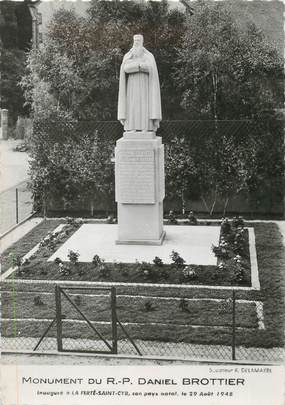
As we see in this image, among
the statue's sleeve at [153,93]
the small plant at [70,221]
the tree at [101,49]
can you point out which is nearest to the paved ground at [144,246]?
the small plant at [70,221]

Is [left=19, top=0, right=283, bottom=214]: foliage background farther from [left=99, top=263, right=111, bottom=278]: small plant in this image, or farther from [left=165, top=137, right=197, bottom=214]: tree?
[left=99, top=263, right=111, bottom=278]: small plant

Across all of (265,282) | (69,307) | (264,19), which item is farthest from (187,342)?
(264,19)

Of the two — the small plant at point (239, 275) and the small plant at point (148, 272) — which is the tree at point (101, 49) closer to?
the small plant at point (148, 272)

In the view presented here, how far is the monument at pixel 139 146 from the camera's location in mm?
14484

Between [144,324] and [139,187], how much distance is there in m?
4.64

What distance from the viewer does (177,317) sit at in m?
11.0

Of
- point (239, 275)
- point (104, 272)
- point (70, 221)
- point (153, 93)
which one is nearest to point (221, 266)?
point (239, 275)

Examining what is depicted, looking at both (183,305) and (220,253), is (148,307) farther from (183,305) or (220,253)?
(220,253)

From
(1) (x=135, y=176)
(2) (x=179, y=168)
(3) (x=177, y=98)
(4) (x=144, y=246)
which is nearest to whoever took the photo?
(1) (x=135, y=176)

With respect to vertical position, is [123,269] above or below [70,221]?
below

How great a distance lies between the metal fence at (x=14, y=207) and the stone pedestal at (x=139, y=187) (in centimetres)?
406

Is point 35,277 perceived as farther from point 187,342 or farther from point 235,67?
point 235,67

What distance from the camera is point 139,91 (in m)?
14.6

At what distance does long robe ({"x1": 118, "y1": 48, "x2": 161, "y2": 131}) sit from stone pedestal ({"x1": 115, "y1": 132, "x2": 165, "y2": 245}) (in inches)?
12.3
